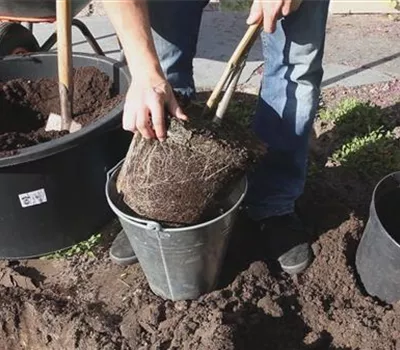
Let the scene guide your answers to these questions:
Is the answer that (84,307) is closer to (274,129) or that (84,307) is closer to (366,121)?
(274,129)

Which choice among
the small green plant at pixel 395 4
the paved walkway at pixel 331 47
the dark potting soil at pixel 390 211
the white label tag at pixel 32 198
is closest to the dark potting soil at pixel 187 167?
the white label tag at pixel 32 198

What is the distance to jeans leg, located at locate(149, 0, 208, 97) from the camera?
2215mm

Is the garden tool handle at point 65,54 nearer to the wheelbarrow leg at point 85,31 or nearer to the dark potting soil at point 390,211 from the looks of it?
the wheelbarrow leg at point 85,31

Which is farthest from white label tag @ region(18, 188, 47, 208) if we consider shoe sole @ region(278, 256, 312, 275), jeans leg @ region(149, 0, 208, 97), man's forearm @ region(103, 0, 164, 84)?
shoe sole @ region(278, 256, 312, 275)

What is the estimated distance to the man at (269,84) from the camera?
176cm

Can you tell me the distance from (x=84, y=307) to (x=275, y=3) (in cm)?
122

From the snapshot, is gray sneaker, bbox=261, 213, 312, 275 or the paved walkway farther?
the paved walkway

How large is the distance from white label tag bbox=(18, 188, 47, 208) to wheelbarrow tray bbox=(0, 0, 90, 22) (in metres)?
0.84

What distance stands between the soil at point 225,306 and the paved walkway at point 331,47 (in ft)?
3.95

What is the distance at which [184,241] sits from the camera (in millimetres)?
1978

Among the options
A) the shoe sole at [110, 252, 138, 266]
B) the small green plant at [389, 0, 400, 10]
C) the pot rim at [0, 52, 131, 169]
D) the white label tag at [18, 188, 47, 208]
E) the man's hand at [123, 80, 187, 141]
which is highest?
the man's hand at [123, 80, 187, 141]

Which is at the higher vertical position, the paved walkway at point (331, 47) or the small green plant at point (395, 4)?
the small green plant at point (395, 4)

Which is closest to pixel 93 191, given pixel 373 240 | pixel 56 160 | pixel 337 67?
pixel 56 160

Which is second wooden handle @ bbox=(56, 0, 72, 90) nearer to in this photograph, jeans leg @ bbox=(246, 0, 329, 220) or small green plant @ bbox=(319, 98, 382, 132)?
jeans leg @ bbox=(246, 0, 329, 220)
